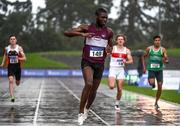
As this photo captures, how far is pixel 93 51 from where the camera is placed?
39.8ft

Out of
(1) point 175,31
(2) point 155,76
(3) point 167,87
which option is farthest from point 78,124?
(1) point 175,31

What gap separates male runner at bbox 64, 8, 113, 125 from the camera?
39.1 feet

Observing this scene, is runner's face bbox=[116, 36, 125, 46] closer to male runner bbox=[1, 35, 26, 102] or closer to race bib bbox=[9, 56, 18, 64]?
male runner bbox=[1, 35, 26, 102]

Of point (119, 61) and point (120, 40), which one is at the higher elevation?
point (120, 40)

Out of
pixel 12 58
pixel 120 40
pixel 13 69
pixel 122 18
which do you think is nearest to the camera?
pixel 120 40

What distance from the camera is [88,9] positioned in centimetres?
12050

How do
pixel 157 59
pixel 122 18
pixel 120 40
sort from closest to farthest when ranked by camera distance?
pixel 120 40 → pixel 157 59 → pixel 122 18

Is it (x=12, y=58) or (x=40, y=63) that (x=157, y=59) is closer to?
(x=12, y=58)

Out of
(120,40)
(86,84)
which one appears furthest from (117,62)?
(86,84)

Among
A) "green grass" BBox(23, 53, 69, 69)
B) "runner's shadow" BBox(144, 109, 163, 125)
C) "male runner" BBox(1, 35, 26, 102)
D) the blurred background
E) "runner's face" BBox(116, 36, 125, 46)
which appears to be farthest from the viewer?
the blurred background

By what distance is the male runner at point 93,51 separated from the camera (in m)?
11.9

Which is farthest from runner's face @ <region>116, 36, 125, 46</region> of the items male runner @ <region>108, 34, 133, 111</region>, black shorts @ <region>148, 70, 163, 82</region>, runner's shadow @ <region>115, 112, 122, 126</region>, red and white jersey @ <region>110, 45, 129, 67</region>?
runner's shadow @ <region>115, 112, 122, 126</region>

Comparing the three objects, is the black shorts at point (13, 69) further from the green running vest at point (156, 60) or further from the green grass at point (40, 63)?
the green grass at point (40, 63)

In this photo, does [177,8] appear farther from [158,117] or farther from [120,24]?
[158,117]
